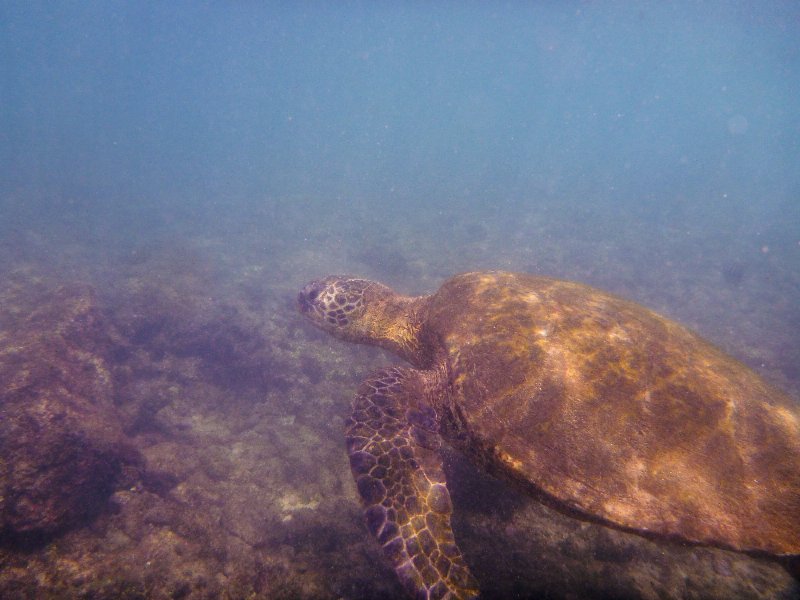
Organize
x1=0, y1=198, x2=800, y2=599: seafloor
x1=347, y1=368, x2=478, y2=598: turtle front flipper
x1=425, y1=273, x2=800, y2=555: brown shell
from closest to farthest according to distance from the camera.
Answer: x1=425, y1=273, x2=800, y2=555: brown shell < x1=347, y1=368, x2=478, y2=598: turtle front flipper < x1=0, y1=198, x2=800, y2=599: seafloor

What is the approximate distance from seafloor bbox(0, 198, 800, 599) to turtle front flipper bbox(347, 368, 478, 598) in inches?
28.2

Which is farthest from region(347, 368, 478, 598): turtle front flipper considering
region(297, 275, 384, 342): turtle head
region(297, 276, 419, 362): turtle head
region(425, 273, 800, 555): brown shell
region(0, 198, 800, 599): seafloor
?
region(297, 275, 384, 342): turtle head

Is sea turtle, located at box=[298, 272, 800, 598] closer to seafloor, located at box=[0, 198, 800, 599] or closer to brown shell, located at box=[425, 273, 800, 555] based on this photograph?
brown shell, located at box=[425, 273, 800, 555]

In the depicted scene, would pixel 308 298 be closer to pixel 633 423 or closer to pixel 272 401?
pixel 272 401

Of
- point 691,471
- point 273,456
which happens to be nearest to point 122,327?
point 273,456

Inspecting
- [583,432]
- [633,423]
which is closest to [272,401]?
[583,432]

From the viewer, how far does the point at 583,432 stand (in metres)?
3.12

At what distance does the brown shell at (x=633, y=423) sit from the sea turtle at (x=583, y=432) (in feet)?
0.03

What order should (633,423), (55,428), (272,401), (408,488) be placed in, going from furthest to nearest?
(272,401)
(55,428)
(408,488)
(633,423)

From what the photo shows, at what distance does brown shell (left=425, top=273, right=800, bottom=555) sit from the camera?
2.70 metres

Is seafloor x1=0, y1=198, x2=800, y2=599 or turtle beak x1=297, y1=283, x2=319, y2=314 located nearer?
seafloor x1=0, y1=198, x2=800, y2=599

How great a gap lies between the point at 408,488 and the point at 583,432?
69.9 inches

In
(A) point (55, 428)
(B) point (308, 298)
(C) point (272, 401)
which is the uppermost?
(B) point (308, 298)

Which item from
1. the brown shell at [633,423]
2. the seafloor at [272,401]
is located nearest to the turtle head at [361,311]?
the brown shell at [633,423]
